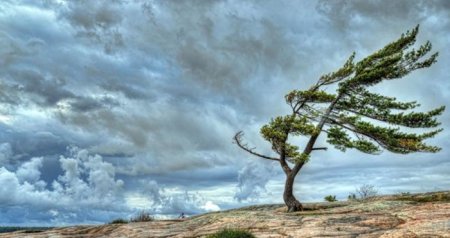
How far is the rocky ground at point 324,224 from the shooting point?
74.6 feet

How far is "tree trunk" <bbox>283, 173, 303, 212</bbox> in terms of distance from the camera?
36.0 metres

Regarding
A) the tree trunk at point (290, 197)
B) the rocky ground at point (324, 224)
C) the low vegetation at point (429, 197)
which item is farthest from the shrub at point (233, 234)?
the low vegetation at point (429, 197)

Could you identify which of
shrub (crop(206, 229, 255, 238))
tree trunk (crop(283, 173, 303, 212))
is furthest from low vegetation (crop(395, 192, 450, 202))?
shrub (crop(206, 229, 255, 238))

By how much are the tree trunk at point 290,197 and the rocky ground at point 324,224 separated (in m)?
1.01

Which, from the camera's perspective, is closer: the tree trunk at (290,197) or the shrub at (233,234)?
the shrub at (233,234)

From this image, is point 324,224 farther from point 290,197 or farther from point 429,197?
point 429,197

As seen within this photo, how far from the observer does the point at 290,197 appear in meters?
36.6

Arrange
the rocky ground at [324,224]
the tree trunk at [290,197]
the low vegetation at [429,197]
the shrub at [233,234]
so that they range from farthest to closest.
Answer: the tree trunk at [290,197] → the low vegetation at [429,197] → the shrub at [233,234] → the rocky ground at [324,224]

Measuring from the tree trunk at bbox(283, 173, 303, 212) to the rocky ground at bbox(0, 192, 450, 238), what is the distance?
101 cm

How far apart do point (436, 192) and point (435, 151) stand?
3.18 meters

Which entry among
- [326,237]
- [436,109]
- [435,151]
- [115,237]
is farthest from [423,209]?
[115,237]

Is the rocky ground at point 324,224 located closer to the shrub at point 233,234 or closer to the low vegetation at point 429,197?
the low vegetation at point 429,197

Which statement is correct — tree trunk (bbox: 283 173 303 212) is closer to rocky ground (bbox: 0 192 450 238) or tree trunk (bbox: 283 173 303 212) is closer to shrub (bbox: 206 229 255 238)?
rocky ground (bbox: 0 192 450 238)

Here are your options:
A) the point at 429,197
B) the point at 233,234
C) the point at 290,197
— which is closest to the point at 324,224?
the point at 233,234
